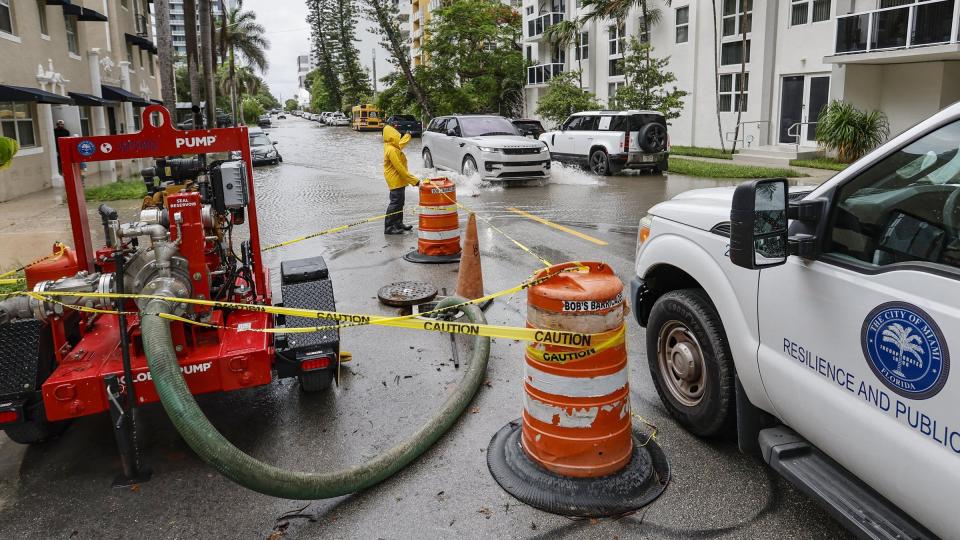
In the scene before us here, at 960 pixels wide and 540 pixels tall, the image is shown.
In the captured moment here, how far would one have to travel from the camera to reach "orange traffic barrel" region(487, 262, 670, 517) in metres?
3.59

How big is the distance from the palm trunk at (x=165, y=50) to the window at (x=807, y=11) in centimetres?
1965

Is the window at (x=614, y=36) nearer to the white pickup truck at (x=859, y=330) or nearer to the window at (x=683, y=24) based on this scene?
the window at (x=683, y=24)

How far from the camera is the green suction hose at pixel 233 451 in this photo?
10.8 feet

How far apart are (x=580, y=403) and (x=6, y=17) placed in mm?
21213

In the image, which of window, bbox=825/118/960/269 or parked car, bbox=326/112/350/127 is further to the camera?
parked car, bbox=326/112/350/127

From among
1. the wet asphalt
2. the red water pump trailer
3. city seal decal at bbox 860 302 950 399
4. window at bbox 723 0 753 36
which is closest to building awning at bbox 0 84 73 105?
the wet asphalt

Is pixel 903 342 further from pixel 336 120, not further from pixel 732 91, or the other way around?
pixel 336 120

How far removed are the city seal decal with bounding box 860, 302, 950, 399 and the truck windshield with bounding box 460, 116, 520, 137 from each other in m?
16.5

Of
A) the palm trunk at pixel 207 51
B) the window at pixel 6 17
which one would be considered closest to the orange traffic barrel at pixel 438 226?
the window at pixel 6 17

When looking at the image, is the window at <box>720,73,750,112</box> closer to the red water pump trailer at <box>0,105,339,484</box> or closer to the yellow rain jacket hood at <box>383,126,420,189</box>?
the yellow rain jacket hood at <box>383,126,420,189</box>

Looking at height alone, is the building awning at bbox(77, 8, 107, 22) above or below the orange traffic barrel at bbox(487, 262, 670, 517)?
above

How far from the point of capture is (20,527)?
363 cm

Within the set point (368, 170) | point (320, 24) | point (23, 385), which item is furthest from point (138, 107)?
point (320, 24)

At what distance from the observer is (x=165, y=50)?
17844 millimetres
